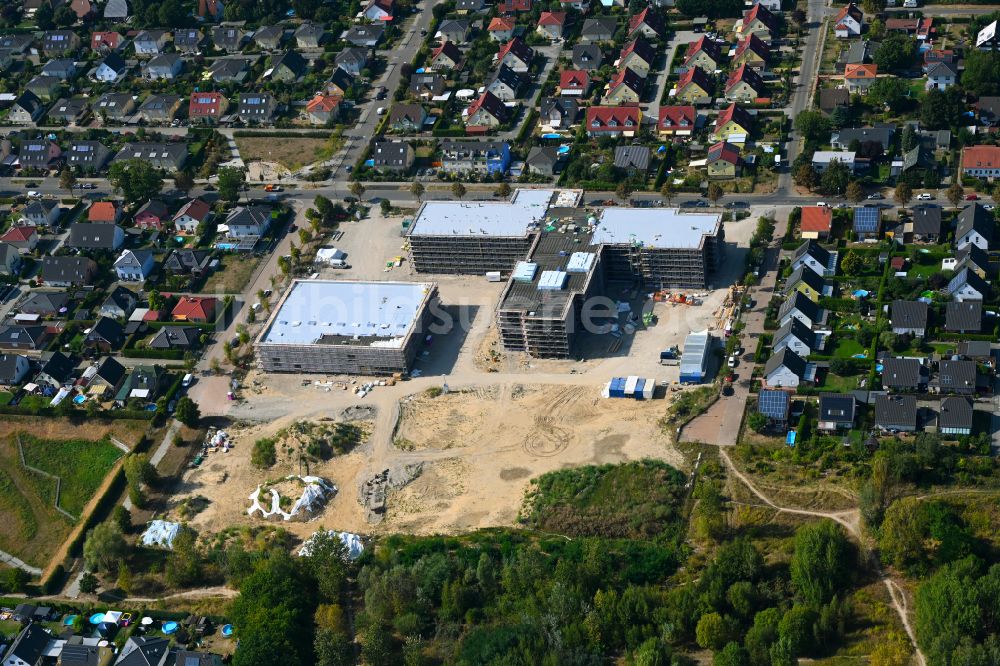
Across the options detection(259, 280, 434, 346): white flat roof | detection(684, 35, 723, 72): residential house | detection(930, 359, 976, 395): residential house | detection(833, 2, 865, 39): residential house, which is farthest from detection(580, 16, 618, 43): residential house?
detection(930, 359, 976, 395): residential house

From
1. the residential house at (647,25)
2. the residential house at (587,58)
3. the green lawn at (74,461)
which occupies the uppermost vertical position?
the residential house at (647,25)

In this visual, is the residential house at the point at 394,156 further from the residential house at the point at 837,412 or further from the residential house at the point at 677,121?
the residential house at the point at 837,412

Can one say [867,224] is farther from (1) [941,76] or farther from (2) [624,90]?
(2) [624,90]

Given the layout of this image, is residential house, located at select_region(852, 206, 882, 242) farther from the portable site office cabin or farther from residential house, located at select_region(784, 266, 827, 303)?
the portable site office cabin

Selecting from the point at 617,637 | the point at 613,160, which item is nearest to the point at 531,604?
the point at 617,637

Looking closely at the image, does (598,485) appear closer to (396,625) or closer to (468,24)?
(396,625)

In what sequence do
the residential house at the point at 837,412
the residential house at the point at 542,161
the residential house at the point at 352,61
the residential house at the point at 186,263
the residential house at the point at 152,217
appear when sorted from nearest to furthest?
the residential house at the point at 837,412 < the residential house at the point at 186,263 < the residential house at the point at 152,217 < the residential house at the point at 542,161 < the residential house at the point at 352,61

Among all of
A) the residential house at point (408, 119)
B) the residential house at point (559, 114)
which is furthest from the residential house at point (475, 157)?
the residential house at point (408, 119)

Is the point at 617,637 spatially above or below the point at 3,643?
above
